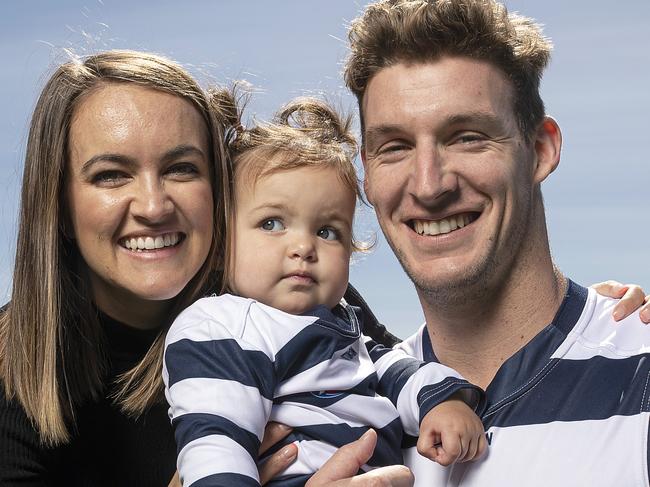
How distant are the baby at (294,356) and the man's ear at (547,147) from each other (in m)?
0.74

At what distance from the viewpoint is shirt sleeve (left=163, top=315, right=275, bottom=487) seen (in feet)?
9.33

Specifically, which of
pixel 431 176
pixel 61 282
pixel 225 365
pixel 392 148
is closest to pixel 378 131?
pixel 392 148

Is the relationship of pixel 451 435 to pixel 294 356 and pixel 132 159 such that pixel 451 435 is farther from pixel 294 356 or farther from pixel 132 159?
pixel 132 159

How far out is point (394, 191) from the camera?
3465 mm

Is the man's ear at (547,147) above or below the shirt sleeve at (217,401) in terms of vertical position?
above

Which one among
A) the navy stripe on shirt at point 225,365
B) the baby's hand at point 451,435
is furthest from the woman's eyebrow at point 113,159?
the baby's hand at point 451,435

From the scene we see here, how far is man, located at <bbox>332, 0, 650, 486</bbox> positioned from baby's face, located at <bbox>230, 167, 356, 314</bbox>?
24 cm

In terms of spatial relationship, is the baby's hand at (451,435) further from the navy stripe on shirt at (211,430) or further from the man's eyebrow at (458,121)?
the man's eyebrow at (458,121)

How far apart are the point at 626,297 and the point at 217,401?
1568mm

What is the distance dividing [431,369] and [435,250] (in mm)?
441

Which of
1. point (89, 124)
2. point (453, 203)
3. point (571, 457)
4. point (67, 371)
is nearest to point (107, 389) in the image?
point (67, 371)

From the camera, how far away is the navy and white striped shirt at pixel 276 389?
2920 mm

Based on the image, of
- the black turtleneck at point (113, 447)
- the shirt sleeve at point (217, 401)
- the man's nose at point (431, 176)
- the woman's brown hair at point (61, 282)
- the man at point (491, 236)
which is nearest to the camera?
the shirt sleeve at point (217, 401)

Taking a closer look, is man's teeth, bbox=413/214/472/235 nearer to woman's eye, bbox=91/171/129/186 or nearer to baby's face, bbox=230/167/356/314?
baby's face, bbox=230/167/356/314
